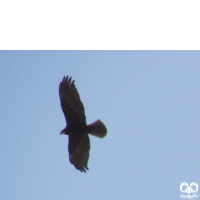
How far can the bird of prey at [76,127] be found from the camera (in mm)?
10109

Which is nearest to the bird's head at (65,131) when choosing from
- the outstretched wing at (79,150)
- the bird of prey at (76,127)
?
the bird of prey at (76,127)

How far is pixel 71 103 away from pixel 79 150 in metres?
1.45

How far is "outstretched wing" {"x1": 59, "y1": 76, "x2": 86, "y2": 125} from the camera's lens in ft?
33.1

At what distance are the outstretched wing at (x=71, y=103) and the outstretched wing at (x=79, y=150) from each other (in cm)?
57

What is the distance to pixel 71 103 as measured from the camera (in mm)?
10164

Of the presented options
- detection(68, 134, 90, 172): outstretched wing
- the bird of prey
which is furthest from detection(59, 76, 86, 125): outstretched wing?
detection(68, 134, 90, 172): outstretched wing
